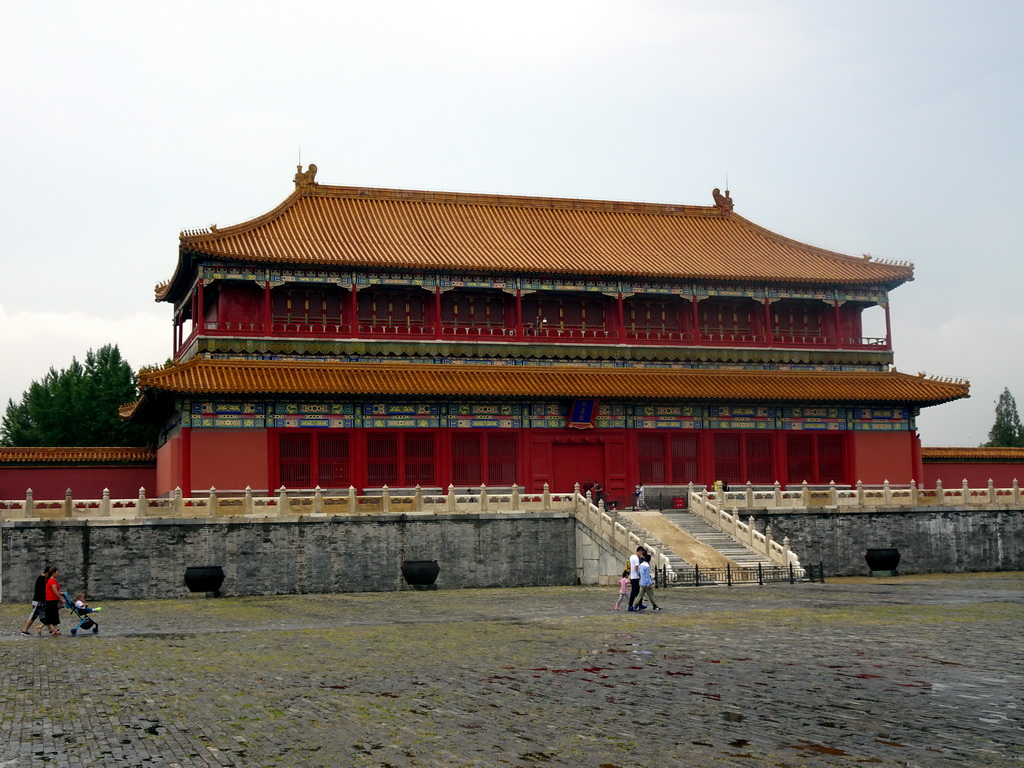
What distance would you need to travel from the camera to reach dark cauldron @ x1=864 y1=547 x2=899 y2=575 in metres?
42.8

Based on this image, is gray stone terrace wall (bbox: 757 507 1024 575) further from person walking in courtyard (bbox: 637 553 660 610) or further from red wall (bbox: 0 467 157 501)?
red wall (bbox: 0 467 157 501)

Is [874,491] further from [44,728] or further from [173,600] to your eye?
[44,728]

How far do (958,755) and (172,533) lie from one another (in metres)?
28.8

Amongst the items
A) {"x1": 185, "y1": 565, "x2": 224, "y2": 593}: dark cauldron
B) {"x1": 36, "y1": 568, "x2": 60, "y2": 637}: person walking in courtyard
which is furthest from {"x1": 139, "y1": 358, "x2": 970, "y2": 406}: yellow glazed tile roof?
{"x1": 36, "y1": 568, "x2": 60, "y2": 637}: person walking in courtyard

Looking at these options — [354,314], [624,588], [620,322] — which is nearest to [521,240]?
[620,322]

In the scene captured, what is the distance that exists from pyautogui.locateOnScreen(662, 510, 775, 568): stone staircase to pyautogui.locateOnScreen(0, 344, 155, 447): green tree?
1343 inches

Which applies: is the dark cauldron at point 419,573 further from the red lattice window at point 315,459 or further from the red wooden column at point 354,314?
the red wooden column at point 354,314

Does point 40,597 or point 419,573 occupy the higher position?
point 40,597

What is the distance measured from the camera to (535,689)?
54.2 ft

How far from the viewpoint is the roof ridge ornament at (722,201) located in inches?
2279

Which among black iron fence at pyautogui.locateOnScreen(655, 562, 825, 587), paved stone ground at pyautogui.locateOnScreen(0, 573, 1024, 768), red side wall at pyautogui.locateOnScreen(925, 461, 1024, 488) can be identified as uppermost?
red side wall at pyautogui.locateOnScreen(925, 461, 1024, 488)

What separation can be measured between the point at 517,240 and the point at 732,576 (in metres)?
20.6

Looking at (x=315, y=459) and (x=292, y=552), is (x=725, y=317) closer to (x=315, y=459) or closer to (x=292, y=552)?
(x=315, y=459)

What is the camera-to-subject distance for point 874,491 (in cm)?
4450
